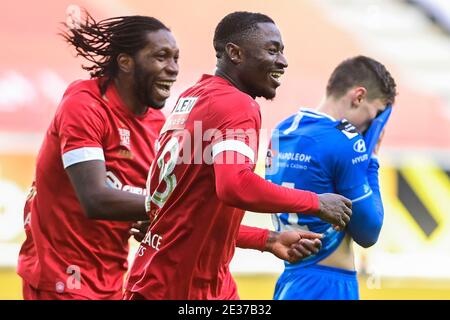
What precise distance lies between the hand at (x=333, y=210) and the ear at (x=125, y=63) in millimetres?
1769

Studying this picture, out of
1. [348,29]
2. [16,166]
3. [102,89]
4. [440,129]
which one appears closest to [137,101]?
[102,89]

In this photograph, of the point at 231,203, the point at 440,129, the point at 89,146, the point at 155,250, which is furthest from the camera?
the point at 440,129

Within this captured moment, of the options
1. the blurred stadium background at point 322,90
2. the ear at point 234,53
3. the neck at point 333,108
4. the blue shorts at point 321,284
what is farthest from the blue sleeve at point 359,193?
the blurred stadium background at point 322,90

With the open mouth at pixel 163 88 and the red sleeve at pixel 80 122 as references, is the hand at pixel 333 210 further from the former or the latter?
the open mouth at pixel 163 88

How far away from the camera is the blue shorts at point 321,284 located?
5.09 m

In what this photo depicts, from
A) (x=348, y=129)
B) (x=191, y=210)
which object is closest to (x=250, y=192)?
(x=191, y=210)

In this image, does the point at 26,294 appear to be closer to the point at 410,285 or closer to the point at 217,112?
the point at 217,112

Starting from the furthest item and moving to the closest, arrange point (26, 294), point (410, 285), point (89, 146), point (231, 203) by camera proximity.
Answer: point (410, 285), point (26, 294), point (89, 146), point (231, 203)

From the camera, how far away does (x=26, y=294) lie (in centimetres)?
524

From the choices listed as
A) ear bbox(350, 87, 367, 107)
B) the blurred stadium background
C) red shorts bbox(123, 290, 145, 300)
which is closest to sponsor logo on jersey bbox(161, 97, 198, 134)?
red shorts bbox(123, 290, 145, 300)

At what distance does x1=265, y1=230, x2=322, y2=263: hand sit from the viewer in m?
4.33

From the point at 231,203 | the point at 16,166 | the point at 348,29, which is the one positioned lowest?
the point at 231,203
